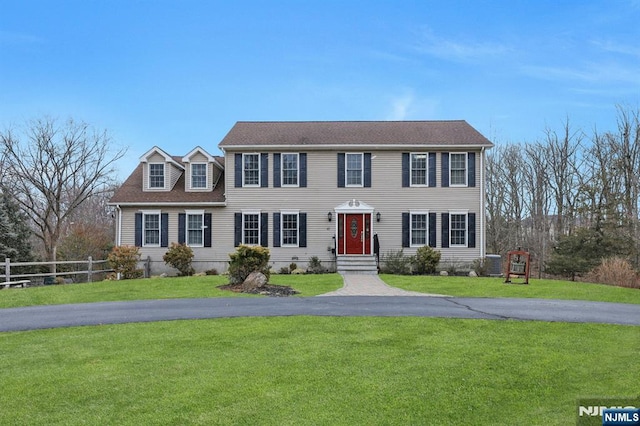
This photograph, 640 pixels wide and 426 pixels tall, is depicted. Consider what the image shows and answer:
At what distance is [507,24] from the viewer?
1889 centimetres

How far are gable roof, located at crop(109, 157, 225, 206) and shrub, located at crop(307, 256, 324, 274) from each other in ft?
16.7

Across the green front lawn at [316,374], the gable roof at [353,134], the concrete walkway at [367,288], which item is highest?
the gable roof at [353,134]

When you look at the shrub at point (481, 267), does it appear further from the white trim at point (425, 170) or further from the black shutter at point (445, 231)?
the white trim at point (425, 170)

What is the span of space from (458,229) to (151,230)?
583 inches

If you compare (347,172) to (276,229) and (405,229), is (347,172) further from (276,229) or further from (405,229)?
(276,229)

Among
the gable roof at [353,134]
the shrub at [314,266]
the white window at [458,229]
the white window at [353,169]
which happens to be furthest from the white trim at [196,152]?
the white window at [458,229]

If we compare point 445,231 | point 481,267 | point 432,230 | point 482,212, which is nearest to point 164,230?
point 432,230

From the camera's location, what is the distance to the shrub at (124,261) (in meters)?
20.3

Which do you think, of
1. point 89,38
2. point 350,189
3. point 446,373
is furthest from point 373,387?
point 89,38

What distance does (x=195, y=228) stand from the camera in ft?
73.9

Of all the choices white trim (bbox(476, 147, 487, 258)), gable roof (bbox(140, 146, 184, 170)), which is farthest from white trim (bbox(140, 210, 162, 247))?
white trim (bbox(476, 147, 487, 258))

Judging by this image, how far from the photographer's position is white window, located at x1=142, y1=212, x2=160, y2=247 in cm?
2245

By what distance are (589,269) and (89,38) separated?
27091mm

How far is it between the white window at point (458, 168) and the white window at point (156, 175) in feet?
46.8
